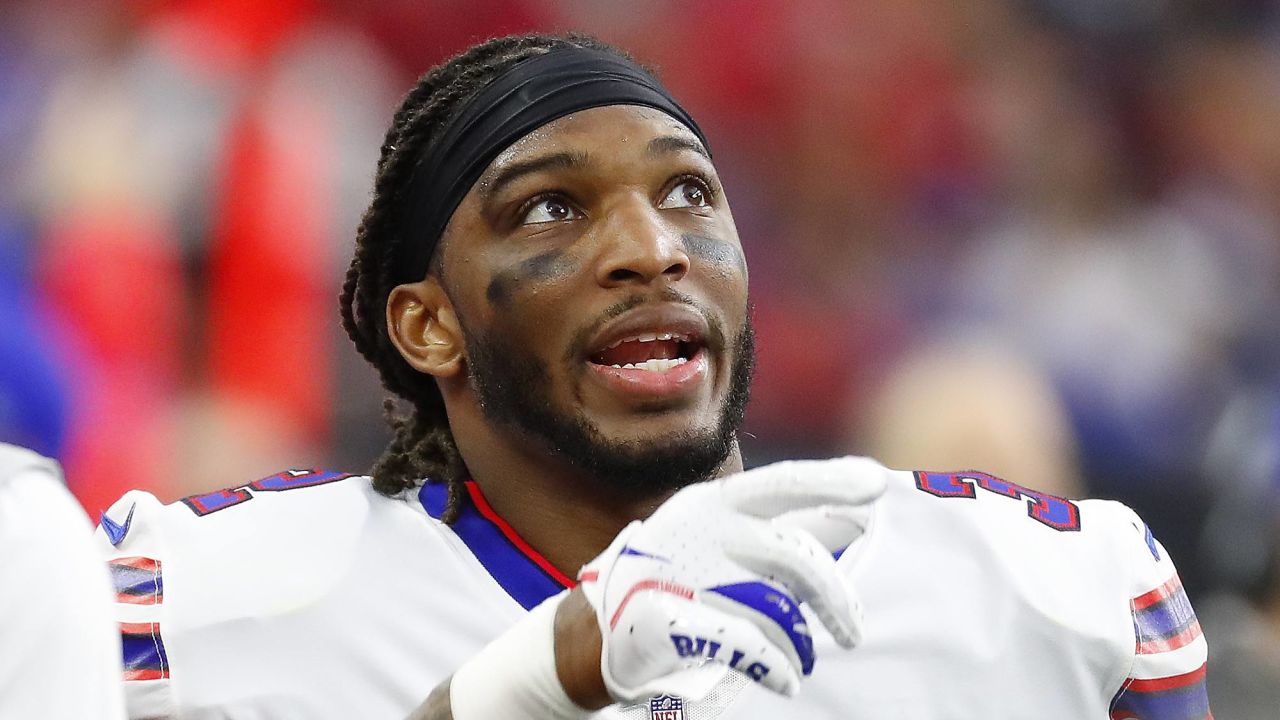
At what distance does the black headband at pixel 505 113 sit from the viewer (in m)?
2.15

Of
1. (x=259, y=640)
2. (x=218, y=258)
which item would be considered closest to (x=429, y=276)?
(x=259, y=640)

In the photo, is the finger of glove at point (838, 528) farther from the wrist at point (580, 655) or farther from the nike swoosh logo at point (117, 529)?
the nike swoosh logo at point (117, 529)

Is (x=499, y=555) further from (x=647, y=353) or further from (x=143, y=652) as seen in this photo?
(x=143, y=652)

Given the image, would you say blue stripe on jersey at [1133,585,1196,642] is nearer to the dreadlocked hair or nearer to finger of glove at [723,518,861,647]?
Result: finger of glove at [723,518,861,647]

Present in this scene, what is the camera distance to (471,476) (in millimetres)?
2229

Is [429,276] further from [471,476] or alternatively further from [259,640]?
[259,640]

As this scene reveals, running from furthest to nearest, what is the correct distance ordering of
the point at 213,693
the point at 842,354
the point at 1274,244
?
the point at 1274,244 → the point at 842,354 → the point at 213,693

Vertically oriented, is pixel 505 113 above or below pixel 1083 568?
above

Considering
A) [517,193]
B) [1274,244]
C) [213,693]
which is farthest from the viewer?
[1274,244]

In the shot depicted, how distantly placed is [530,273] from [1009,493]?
27.5 inches

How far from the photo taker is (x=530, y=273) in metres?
2.05

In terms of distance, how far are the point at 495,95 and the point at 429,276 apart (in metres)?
0.27

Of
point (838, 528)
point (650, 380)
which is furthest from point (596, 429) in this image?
point (838, 528)

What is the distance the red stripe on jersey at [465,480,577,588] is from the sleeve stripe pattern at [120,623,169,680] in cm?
46
